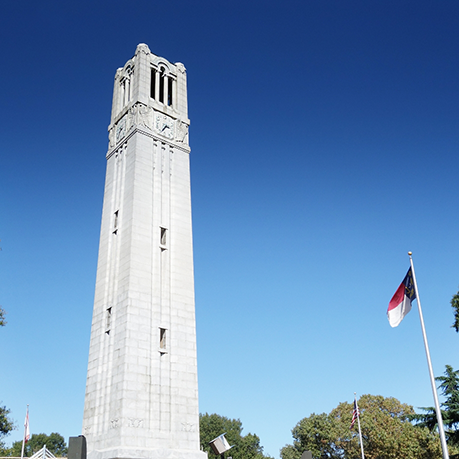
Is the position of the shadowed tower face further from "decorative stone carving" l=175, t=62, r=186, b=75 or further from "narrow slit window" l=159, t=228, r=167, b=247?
"decorative stone carving" l=175, t=62, r=186, b=75

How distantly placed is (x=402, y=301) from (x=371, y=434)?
4539 cm

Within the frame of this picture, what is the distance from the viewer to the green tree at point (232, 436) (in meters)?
94.1

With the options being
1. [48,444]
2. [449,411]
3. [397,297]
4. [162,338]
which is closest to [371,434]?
[449,411]

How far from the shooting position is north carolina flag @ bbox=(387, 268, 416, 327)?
23344mm

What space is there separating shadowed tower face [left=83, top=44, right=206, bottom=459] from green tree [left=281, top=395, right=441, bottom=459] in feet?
120

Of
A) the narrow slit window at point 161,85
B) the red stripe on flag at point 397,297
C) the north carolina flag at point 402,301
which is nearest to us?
the north carolina flag at point 402,301

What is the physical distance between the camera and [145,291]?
34.8m

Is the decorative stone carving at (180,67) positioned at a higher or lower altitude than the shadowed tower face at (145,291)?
higher

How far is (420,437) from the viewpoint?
5866cm

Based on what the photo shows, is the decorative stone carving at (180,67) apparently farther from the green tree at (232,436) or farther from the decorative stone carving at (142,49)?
the green tree at (232,436)

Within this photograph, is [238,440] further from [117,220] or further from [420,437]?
[117,220]

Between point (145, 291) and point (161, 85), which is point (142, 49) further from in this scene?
point (145, 291)

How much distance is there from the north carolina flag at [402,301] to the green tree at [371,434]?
135ft

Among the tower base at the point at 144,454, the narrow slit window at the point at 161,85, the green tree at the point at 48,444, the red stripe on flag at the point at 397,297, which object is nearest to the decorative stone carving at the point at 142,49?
the narrow slit window at the point at 161,85
